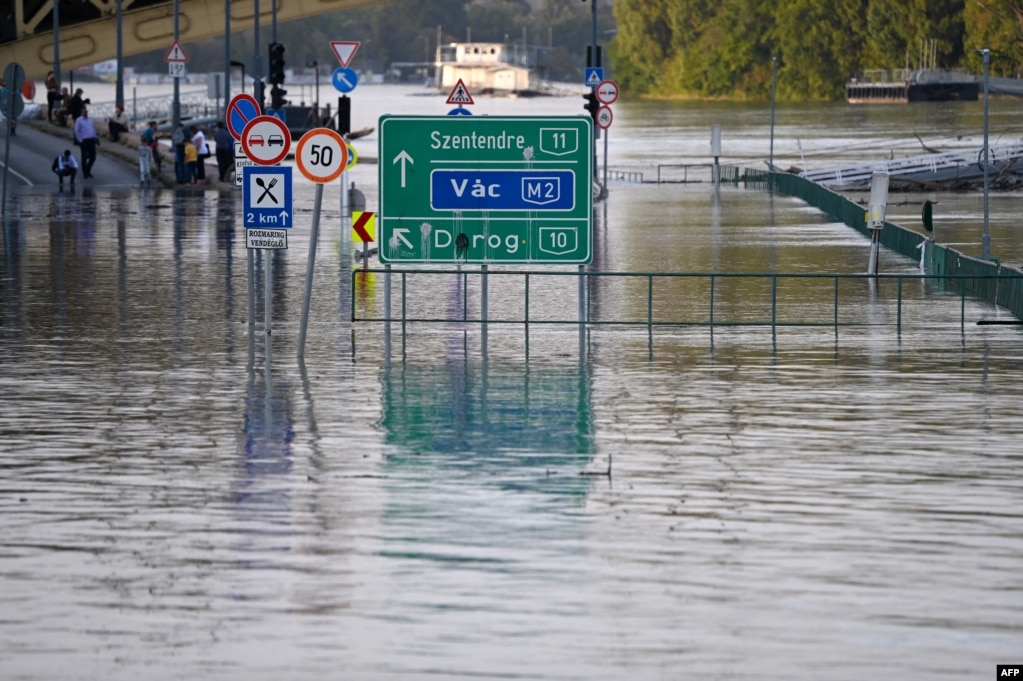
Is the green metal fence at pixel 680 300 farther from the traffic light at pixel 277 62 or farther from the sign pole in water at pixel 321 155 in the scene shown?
the traffic light at pixel 277 62

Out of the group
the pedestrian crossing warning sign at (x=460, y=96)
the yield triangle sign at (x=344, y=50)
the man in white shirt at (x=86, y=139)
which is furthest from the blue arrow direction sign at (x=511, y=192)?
the man in white shirt at (x=86, y=139)

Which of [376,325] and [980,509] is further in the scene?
[376,325]

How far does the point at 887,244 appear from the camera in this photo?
39375 millimetres

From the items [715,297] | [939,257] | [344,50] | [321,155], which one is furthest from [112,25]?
[321,155]

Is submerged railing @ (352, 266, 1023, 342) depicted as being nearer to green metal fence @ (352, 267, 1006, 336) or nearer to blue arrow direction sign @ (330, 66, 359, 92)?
green metal fence @ (352, 267, 1006, 336)

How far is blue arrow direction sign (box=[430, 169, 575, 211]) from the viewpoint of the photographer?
23.5m

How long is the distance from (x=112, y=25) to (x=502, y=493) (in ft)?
239

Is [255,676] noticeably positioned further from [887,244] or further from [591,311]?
[887,244]

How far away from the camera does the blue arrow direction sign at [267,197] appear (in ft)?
69.4

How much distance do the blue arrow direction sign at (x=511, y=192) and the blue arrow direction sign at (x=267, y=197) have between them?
9.24ft

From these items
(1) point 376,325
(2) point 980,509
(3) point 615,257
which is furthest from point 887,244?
(2) point 980,509

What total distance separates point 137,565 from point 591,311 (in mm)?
15738

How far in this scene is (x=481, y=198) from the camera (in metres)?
23.5

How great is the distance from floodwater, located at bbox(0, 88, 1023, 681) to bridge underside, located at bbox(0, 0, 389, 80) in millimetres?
55987
